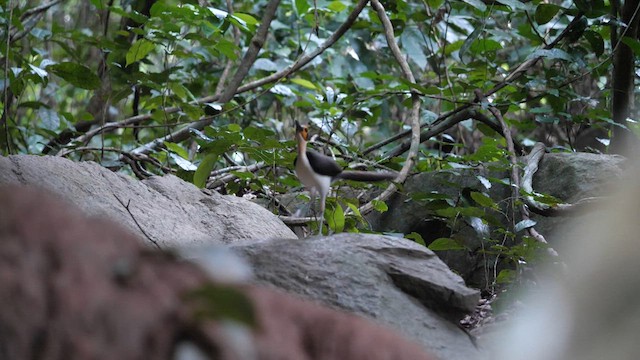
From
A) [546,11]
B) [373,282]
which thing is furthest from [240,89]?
[373,282]

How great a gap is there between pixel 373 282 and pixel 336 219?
4.92ft

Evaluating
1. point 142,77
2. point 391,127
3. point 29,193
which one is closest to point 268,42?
point 391,127

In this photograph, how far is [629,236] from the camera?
2.35 metres

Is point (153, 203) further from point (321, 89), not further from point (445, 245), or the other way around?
point (321, 89)

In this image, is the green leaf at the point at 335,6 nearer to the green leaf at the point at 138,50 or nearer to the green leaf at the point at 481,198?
the green leaf at the point at 138,50

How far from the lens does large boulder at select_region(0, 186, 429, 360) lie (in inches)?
58.2

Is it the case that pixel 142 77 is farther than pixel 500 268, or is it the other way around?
pixel 142 77

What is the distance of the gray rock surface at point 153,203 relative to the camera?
133 inches

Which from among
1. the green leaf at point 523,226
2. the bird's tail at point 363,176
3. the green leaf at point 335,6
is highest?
the green leaf at point 335,6

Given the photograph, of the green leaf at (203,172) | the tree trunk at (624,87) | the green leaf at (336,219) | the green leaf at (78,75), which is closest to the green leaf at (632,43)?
the tree trunk at (624,87)

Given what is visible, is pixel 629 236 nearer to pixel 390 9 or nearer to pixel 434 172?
pixel 434 172

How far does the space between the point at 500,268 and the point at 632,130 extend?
1477 millimetres

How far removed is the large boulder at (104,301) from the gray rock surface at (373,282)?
0.94m

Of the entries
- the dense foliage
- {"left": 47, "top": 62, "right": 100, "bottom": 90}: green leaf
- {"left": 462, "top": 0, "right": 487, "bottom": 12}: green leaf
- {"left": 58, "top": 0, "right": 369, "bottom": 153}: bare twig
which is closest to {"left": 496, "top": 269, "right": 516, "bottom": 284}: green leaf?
the dense foliage
